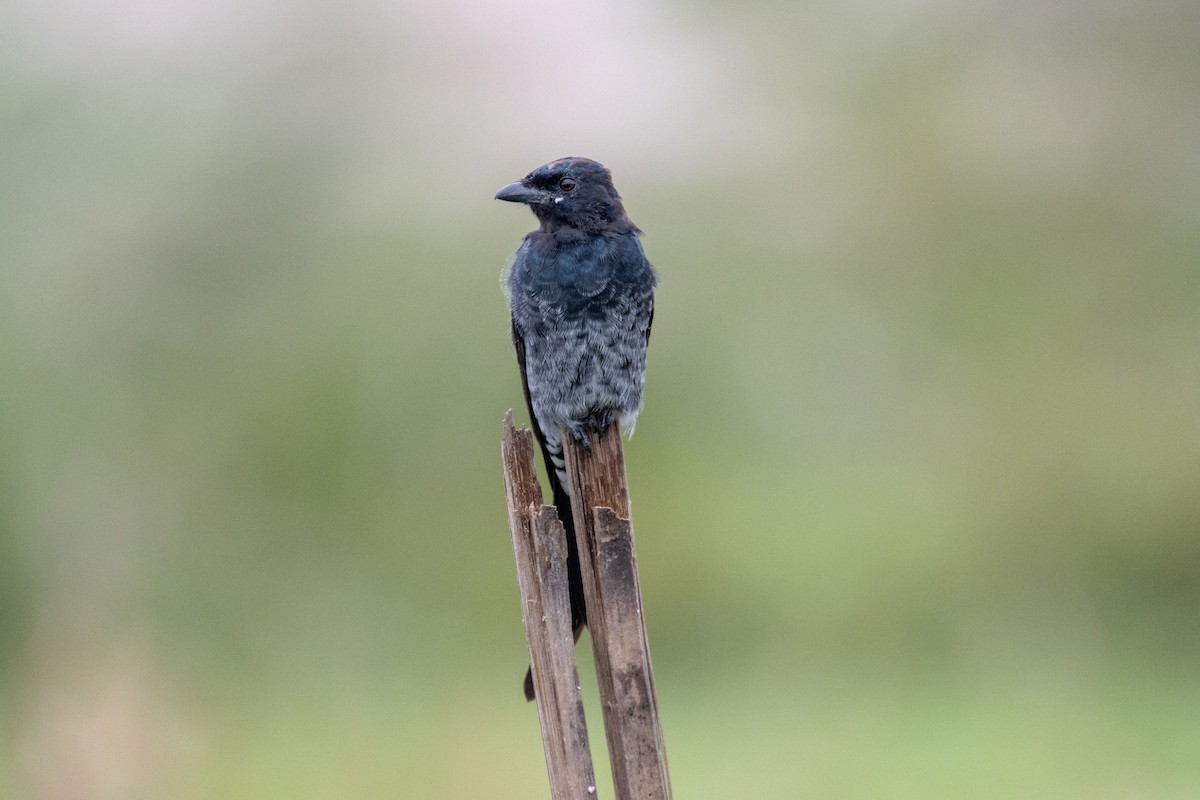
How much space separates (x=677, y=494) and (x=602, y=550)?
12.3ft

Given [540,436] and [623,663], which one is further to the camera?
[540,436]

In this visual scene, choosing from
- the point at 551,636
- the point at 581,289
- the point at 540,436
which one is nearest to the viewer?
the point at 551,636

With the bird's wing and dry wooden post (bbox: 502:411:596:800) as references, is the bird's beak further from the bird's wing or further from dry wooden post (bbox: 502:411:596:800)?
dry wooden post (bbox: 502:411:596:800)

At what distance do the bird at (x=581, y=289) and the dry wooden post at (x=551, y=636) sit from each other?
1209 millimetres

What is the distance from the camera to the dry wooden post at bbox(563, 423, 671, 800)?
2.60 m

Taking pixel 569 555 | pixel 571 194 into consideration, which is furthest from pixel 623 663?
pixel 571 194

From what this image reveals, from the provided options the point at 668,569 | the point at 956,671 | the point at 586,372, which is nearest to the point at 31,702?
the point at 668,569

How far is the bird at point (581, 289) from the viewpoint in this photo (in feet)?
13.2

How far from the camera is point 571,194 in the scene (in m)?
4.10

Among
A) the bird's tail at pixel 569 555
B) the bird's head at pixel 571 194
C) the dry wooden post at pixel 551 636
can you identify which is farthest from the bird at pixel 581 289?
the dry wooden post at pixel 551 636

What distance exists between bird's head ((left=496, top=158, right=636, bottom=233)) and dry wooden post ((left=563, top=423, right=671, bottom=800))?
167 centimetres

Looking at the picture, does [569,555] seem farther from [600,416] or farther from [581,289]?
[581,289]

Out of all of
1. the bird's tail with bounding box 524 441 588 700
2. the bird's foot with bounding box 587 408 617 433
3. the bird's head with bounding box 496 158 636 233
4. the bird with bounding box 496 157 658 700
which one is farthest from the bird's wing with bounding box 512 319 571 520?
the bird's head with bounding box 496 158 636 233

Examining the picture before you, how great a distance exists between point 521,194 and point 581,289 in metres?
0.47
